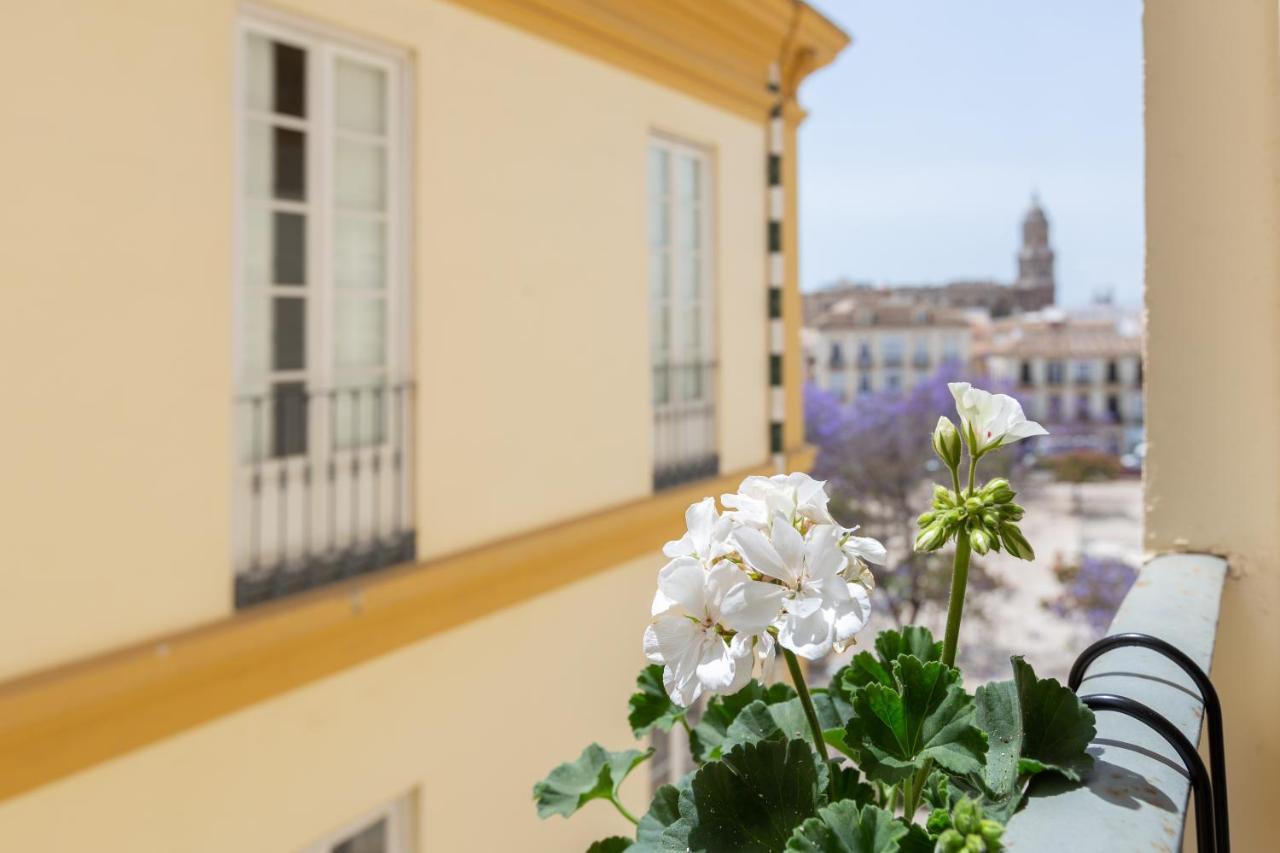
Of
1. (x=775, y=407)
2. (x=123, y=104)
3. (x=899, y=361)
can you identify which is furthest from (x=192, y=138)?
(x=899, y=361)

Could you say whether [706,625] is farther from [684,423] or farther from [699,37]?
[699,37]

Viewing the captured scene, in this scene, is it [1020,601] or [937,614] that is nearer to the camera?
[937,614]

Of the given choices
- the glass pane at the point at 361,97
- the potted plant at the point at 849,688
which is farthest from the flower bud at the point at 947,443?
the glass pane at the point at 361,97

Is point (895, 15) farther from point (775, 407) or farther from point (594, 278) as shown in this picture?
point (594, 278)

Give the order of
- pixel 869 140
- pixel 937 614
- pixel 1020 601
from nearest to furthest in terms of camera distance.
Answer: pixel 937 614 → pixel 1020 601 → pixel 869 140

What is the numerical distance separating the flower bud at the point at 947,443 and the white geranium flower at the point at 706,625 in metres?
0.13

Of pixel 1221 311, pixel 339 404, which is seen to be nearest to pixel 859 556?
pixel 1221 311

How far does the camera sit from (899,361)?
1284 centimetres

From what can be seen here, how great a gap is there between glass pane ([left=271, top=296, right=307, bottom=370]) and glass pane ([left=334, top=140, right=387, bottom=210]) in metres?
0.38

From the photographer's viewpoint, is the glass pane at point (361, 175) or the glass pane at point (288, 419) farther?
the glass pane at point (361, 175)

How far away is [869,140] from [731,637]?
23876 millimetres

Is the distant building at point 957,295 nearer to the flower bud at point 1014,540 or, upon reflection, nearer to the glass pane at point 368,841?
the glass pane at point 368,841

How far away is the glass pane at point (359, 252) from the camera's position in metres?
3.04

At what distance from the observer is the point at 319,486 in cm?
293
